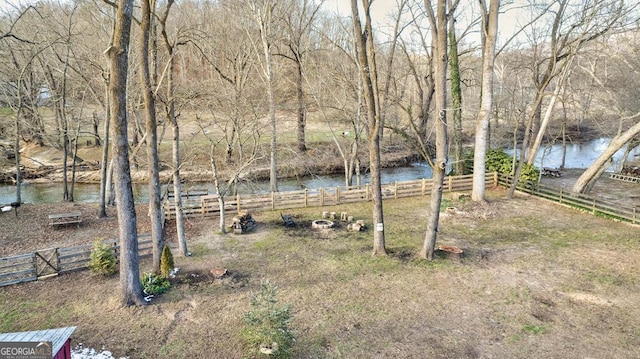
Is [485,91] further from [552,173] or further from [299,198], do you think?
[552,173]

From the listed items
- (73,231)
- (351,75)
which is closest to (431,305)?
(73,231)

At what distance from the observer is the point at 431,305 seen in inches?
371

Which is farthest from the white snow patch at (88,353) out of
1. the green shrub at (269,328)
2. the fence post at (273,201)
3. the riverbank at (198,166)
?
the riverbank at (198,166)

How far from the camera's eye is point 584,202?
16.7 metres

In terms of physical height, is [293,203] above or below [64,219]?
below

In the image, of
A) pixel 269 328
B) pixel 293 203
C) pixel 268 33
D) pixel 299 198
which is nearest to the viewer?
pixel 269 328

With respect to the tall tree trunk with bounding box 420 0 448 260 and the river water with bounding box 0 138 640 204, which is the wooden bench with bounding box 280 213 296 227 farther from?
the tall tree trunk with bounding box 420 0 448 260

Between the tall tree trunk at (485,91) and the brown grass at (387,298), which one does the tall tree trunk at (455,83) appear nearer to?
the tall tree trunk at (485,91)

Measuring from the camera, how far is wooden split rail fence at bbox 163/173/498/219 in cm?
1655

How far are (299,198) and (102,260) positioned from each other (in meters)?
9.00

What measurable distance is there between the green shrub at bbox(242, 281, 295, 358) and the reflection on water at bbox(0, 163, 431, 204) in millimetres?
13206

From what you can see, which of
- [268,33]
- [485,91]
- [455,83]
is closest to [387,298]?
[485,91]

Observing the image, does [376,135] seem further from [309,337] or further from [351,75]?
[351,75]

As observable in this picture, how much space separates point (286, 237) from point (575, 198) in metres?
12.7
